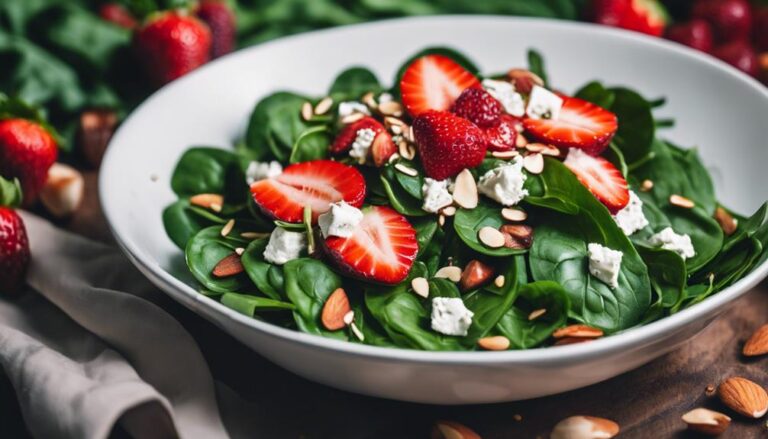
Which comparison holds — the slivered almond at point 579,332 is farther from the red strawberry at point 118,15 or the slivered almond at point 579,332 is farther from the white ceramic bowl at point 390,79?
the red strawberry at point 118,15

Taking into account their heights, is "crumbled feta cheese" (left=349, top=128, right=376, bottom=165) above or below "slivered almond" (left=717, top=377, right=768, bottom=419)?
above

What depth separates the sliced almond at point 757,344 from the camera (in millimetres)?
1626

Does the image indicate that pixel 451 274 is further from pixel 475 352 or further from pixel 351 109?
pixel 351 109

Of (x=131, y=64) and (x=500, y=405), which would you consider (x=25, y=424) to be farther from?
(x=131, y=64)

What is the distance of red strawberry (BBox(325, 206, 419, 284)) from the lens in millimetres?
1472

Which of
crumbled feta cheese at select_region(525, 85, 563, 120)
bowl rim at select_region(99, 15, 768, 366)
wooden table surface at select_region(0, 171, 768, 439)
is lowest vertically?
wooden table surface at select_region(0, 171, 768, 439)

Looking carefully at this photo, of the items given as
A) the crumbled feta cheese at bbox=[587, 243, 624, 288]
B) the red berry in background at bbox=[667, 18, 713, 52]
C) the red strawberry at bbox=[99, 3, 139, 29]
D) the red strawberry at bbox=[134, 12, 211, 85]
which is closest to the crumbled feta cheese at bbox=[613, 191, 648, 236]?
the crumbled feta cheese at bbox=[587, 243, 624, 288]

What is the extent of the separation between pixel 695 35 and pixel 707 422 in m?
1.72

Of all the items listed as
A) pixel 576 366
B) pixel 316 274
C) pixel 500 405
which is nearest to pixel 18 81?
pixel 316 274

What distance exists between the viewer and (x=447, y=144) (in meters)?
1.56

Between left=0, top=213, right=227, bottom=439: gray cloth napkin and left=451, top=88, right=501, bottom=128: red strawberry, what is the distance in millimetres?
702

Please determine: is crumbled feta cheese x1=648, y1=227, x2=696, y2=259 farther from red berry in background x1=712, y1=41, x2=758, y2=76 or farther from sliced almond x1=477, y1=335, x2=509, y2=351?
red berry in background x1=712, y1=41, x2=758, y2=76

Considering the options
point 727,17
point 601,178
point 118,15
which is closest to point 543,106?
point 601,178

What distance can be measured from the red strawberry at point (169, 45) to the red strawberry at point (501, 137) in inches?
46.6
